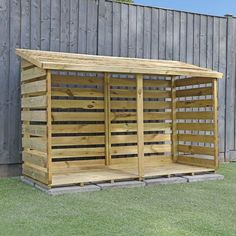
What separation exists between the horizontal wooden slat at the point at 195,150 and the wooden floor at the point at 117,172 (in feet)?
1.02

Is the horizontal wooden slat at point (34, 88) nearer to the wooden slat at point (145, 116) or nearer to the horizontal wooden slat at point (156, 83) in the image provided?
the wooden slat at point (145, 116)

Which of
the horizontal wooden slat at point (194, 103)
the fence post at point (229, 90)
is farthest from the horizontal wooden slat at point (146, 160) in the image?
the fence post at point (229, 90)

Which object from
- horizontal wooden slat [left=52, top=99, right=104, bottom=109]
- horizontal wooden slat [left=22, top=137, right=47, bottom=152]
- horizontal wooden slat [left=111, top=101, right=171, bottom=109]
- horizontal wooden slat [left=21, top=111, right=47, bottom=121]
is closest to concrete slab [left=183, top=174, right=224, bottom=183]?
horizontal wooden slat [left=111, top=101, right=171, bottom=109]

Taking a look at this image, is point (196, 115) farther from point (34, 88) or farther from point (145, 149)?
point (34, 88)

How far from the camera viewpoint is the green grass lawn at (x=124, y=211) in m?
4.08

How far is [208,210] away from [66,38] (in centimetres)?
408

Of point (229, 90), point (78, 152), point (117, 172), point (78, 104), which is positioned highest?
point (229, 90)

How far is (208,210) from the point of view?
4879mm

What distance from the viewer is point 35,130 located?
6.27 meters

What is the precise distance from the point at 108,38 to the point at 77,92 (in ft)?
4.15

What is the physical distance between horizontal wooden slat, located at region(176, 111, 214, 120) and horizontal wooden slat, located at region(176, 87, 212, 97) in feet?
1.14

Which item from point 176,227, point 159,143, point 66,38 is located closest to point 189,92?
point 159,143

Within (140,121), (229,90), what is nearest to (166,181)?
(140,121)

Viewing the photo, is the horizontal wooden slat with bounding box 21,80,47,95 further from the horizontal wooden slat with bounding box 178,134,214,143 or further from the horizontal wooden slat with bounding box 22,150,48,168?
the horizontal wooden slat with bounding box 178,134,214,143
